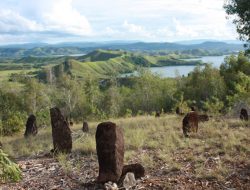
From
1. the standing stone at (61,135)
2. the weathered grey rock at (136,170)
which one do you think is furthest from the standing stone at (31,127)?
the weathered grey rock at (136,170)

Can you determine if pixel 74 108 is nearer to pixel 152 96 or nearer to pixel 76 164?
pixel 152 96

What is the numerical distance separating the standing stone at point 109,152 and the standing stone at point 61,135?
429 cm

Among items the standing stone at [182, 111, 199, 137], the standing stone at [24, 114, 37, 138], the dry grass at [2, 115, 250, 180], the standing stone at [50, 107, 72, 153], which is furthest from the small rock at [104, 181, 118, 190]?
the standing stone at [24, 114, 37, 138]

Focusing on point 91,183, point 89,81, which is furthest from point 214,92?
point 91,183

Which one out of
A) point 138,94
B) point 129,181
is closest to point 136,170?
point 129,181

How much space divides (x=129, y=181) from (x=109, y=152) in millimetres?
992

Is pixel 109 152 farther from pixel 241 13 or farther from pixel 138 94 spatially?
pixel 138 94

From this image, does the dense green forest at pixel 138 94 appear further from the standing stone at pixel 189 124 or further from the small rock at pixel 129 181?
the small rock at pixel 129 181

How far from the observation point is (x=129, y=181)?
A: 1016 centimetres

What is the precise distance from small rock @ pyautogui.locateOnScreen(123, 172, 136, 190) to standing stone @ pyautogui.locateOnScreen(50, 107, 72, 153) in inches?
198

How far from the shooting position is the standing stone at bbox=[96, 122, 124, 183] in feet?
34.3

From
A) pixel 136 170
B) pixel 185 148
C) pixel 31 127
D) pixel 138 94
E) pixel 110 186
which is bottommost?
pixel 138 94

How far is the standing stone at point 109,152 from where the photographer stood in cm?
1046

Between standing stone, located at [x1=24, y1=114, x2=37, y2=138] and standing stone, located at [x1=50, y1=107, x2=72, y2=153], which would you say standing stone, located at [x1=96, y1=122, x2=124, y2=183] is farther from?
standing stone, located at [x1=24, y1=114, x2=37, y2=138]
